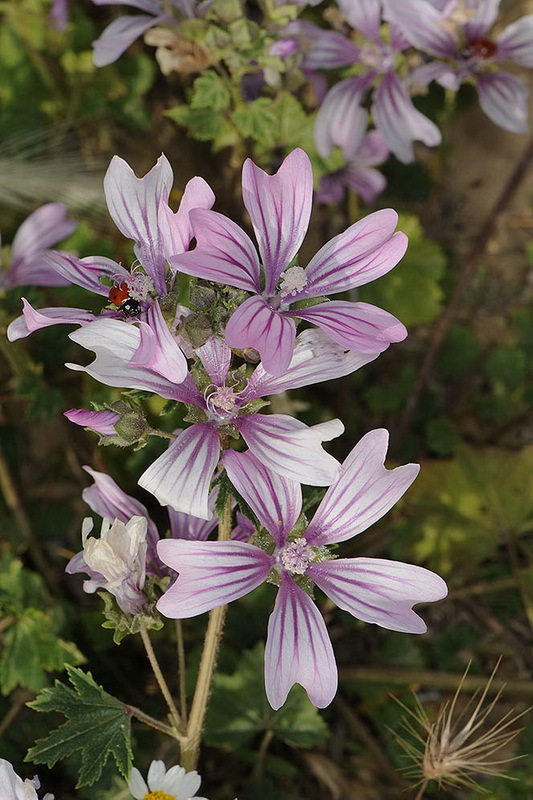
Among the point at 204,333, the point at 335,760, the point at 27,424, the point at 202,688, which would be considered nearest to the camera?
the point at 204,333

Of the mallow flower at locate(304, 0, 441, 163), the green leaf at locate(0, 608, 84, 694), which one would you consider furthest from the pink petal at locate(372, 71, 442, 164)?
the green leaf at locate(0, 608, 84, 694)

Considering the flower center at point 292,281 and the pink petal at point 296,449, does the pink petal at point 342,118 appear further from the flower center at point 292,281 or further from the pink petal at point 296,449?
the pink petal at point 296,449

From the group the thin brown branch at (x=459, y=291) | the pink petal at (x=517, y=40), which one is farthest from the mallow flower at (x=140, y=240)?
the thin brown branch at (x=459, y=291)

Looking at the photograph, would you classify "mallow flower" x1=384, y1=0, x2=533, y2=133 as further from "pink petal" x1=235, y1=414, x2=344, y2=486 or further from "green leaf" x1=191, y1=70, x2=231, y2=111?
"pink petal" x1=235, y1=414, x2=344, y2=486

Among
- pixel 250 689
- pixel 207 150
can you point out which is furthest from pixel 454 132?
pixel 250 689

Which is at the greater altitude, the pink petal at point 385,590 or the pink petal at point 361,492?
the pink petal at point 361,492

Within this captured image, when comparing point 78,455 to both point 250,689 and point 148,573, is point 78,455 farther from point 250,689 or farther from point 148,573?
point 148,573
